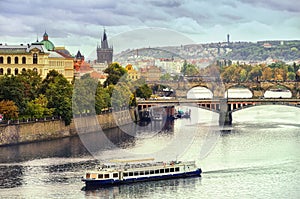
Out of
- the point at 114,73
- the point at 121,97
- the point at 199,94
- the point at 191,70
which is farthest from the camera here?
the point at 199,94

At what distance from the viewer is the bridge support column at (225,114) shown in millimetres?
69812

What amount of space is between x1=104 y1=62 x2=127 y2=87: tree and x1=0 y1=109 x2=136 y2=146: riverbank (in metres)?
13.8

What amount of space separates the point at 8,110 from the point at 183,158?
1220cm

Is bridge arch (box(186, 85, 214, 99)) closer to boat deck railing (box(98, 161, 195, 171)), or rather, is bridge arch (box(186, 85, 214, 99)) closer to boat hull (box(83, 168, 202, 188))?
boat deck railing (box(98, 161, 195, 171))

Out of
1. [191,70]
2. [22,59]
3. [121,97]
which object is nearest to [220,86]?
[191,70]

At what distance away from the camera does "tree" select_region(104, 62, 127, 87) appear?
270ft

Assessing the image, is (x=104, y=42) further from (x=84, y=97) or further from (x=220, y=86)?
(x=84, y=97)

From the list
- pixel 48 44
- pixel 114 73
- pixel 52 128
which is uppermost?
pixel 48 44

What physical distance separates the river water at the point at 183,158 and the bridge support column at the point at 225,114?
127 centimetres

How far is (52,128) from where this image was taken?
5825 centimetres

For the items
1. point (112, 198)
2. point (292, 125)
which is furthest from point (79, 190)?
point (292, 125)

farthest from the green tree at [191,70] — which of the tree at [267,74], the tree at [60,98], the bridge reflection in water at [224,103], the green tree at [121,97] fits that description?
the tree at [60,98]

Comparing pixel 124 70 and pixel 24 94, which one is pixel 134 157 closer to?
pixel 24 94

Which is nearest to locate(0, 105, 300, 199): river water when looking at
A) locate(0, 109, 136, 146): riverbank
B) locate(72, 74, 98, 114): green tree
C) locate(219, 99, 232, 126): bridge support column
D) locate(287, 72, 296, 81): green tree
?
locate(0, 109, 136, 146): riverbank
